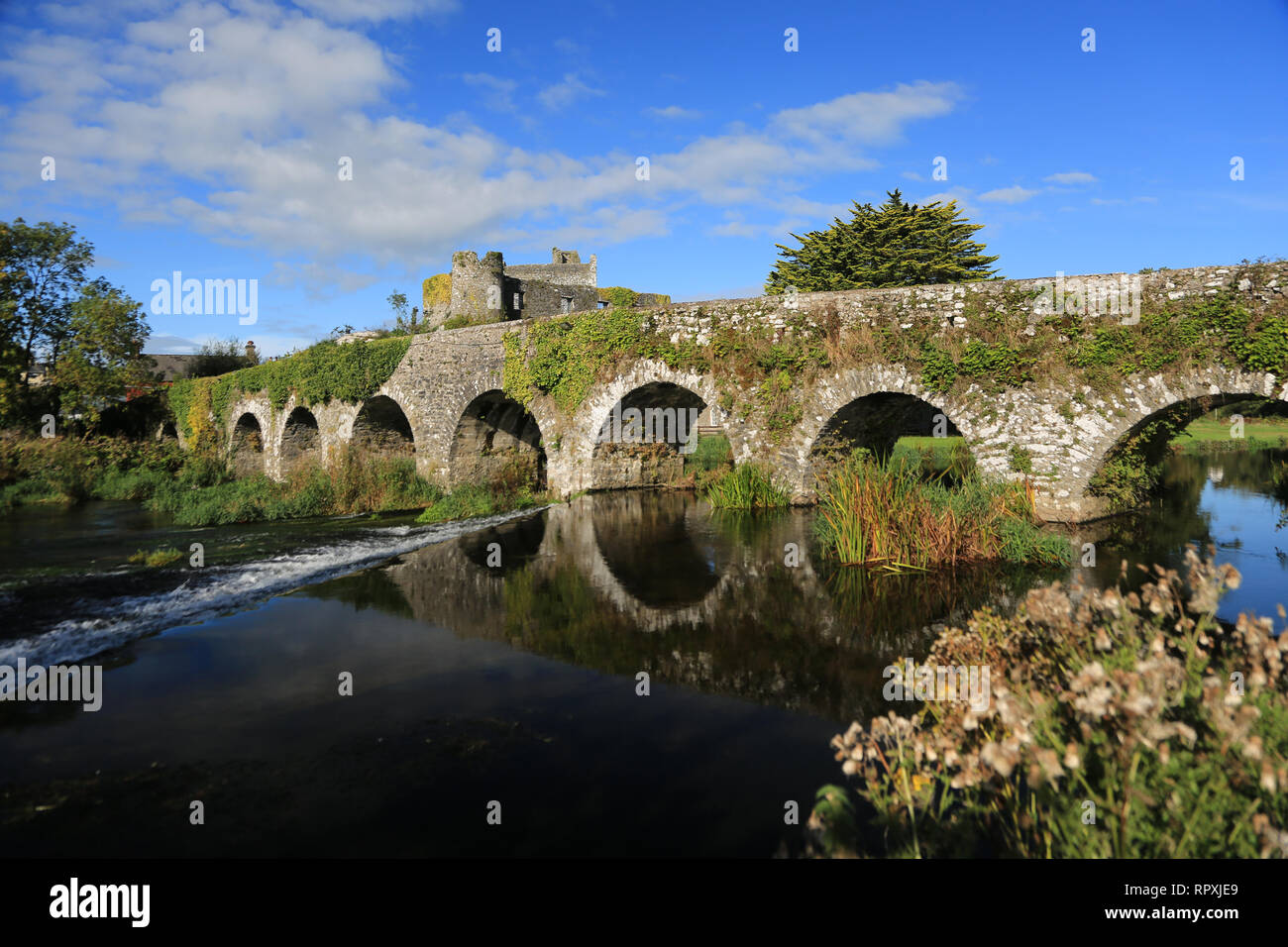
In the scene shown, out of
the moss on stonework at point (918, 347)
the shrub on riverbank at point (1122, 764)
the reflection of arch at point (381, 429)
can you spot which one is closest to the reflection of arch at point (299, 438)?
the reflection of arch at point (381, 429)

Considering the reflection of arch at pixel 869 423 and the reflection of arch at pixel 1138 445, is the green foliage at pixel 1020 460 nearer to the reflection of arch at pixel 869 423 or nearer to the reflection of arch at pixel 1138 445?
the reflection of arch at pixel 1138 445

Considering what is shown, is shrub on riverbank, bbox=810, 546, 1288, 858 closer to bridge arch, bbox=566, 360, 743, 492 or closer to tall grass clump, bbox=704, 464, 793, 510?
tall grass clump, bbox=704, 464, 793, 510

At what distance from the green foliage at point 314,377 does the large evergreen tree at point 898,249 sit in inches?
844

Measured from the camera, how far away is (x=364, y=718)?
14.5ft

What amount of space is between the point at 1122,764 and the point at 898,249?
3468 centimetres

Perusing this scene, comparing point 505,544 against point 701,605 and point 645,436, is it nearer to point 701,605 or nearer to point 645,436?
point 701,605

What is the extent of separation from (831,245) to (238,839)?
118 feet

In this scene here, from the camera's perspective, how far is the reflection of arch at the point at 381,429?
820 inches

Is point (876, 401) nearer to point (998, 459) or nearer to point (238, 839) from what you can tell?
point (998, 459)

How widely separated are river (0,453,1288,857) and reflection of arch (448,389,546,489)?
798cm

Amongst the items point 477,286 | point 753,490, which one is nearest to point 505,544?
point 753,490

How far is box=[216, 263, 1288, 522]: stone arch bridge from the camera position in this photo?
30.7 feet

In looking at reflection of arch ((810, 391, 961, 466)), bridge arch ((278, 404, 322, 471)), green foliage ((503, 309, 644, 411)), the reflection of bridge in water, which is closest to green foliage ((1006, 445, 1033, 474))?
reflection of arch ((810, 391, 961, 466))

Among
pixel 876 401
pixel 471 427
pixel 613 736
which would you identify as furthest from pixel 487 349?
pixel 613 736
